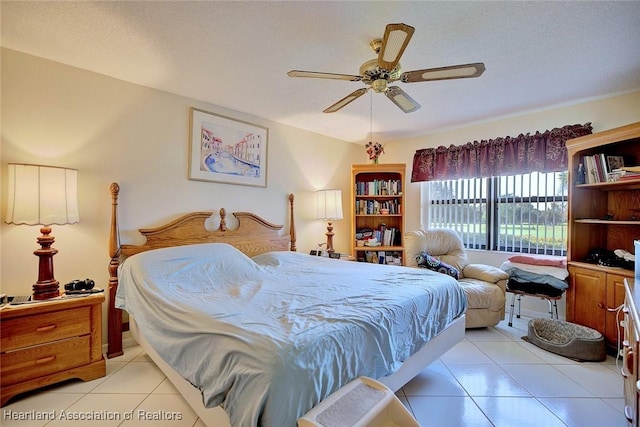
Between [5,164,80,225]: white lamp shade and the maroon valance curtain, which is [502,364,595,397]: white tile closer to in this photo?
the maroon valance curtain

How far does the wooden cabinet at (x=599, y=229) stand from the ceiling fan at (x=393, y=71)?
187 cm

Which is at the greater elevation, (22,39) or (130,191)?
(22,39)

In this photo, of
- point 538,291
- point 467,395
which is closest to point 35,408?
point 467,395

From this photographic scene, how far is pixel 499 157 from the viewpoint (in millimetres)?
3598

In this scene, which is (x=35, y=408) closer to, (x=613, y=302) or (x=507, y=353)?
(x=507, y=353)

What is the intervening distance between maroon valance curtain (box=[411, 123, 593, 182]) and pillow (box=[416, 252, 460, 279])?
1325 mm

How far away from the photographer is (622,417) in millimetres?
1707

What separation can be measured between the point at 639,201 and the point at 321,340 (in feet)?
11.1

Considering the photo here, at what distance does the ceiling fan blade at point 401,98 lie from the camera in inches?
78.6

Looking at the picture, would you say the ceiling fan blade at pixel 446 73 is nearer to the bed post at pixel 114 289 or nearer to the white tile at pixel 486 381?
the white tile at pixel 486 381

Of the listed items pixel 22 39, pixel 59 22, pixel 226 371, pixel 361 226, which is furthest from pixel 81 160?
pixel 361 226

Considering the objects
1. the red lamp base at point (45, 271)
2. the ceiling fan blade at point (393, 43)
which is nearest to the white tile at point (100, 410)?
the red lamp base at point (45, 271)

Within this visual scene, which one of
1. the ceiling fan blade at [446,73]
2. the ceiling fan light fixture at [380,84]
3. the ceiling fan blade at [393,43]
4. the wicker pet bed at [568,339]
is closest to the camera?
the ceiling fan blade at [393,43]

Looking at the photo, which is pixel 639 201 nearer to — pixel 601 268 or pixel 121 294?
pixel 601 268
